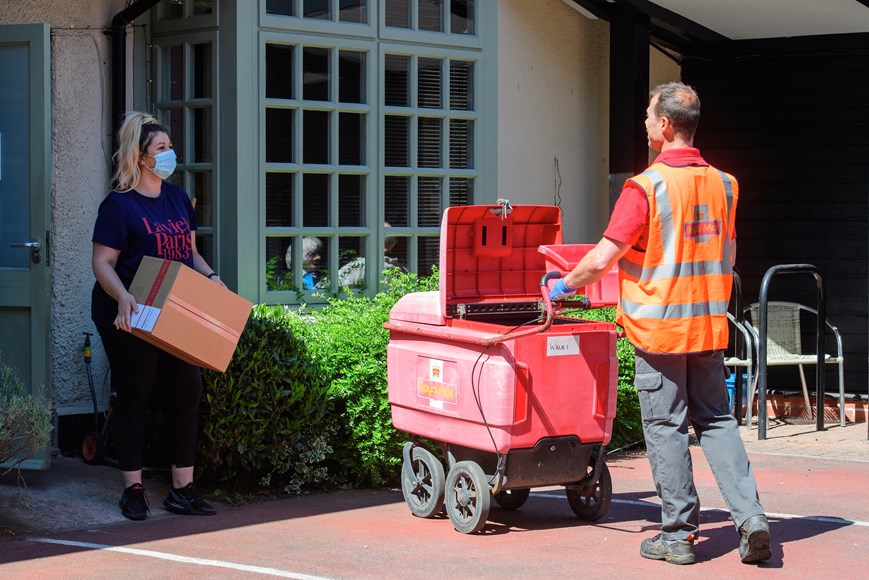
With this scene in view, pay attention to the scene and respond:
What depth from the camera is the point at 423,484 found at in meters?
6.28

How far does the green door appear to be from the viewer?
6621 millimetres

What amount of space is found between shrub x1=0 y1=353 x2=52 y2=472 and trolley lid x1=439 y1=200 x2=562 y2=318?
2.07m

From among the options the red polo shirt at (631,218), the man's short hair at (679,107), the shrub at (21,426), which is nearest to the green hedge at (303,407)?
the shrub at (21,426)

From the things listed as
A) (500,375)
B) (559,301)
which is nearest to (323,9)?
(559,301)

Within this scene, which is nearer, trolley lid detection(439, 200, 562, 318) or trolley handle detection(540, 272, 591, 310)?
trolley handle detection(540, 272, 591, 310)

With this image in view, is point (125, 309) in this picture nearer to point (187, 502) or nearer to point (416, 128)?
point (187, 502)

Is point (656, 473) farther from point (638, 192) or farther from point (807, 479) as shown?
point (807, 479)

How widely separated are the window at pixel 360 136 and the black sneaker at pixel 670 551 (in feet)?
11.0

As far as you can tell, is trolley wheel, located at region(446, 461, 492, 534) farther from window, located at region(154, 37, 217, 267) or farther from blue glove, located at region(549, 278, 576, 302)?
window, located at region(154, 37, 217, 267)

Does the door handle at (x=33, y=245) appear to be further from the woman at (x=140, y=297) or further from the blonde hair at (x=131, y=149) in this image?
the blonde hair at (x=131, y=149)

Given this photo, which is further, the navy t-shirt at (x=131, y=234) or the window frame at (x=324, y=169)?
the window frame at (x=324, y=169)

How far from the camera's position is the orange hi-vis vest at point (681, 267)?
5.28m

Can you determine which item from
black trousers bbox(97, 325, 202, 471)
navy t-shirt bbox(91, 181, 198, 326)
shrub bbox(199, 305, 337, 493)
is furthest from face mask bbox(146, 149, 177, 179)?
shrub bbox(199, 305, 337, 493)

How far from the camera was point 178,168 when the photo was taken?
7965 mm
